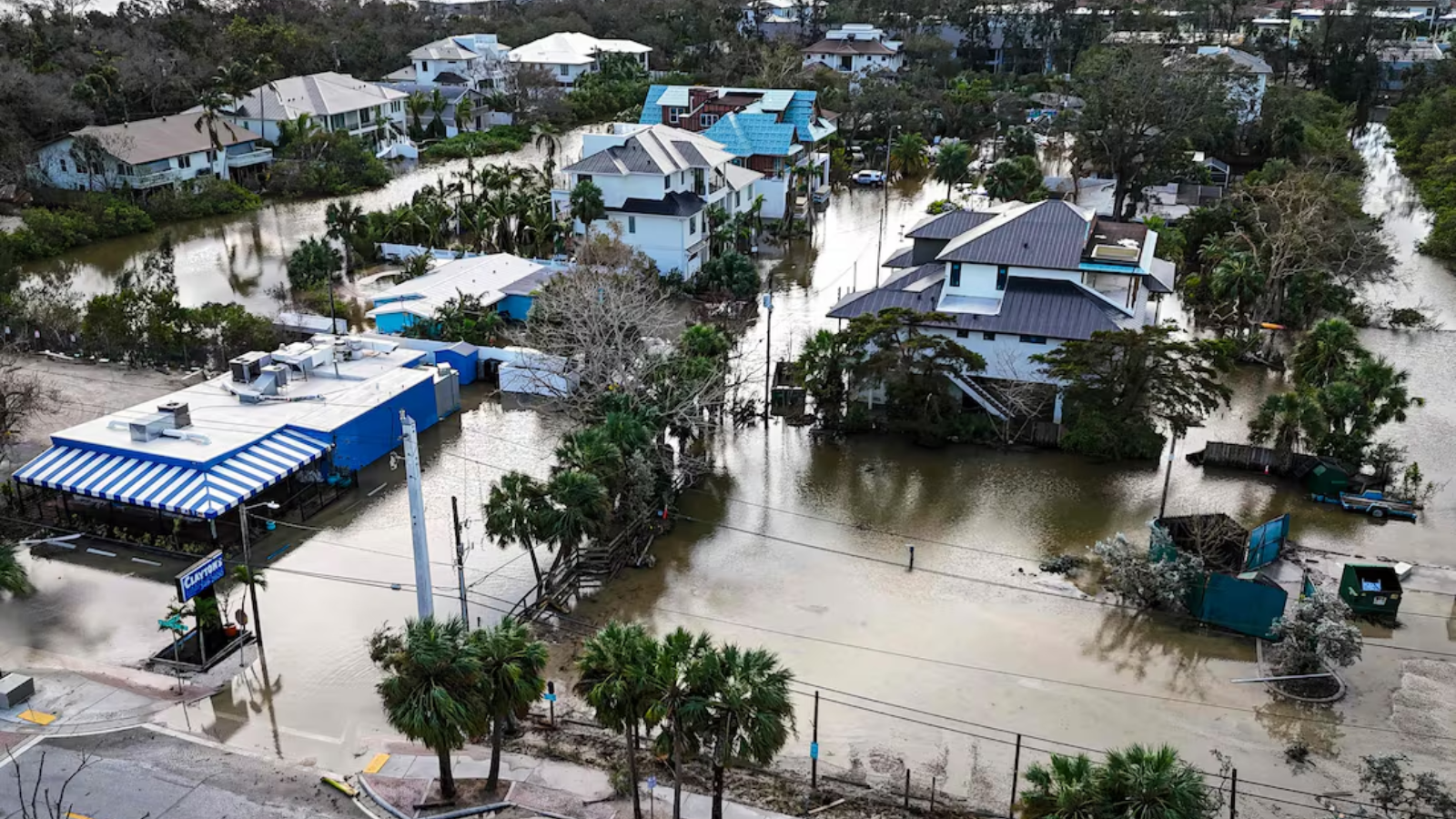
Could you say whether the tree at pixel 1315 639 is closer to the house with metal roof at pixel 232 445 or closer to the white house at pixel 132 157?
the house with metal roof at pixel 232 445

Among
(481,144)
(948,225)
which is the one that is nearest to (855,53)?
(481,144)

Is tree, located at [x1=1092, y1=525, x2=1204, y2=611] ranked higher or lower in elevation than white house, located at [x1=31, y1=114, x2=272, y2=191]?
lower

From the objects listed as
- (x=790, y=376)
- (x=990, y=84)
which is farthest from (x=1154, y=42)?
(x=790, y=376)

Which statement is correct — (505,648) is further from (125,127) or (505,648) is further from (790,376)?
(125,127)

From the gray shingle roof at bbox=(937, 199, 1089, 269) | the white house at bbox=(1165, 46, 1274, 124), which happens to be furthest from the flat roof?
the white house at bbox=(1165, 46, 1274, 124)

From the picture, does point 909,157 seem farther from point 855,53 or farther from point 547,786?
point 547,786

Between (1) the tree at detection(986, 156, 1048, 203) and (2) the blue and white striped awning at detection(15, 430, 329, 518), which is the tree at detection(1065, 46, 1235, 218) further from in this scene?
(2) the blue and white striped awning at detection(15, 430, 329, 518)

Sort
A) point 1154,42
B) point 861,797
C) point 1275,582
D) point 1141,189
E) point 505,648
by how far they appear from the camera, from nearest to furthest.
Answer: point 505,648
point 861,797
point 1275,582
point 1141,189
point 1154,42

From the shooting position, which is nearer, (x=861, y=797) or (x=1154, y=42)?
(x=861, y=797)
